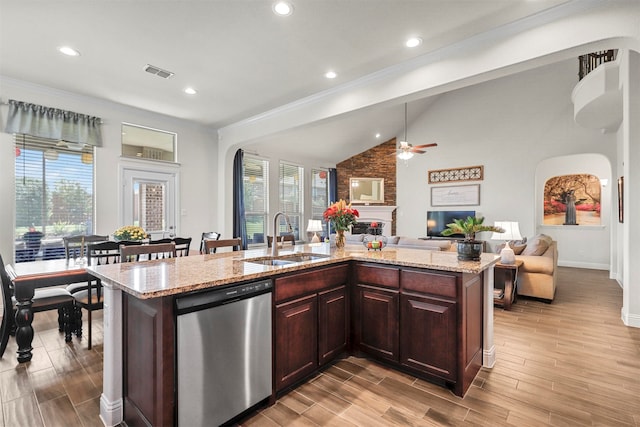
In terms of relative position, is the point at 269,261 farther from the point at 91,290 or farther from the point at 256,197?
the point at 256,197

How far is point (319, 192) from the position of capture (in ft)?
29.9

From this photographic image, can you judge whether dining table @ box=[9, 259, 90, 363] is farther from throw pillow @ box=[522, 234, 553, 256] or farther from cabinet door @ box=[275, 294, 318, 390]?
throw pillow @ box=[522, 234, 553, 256]

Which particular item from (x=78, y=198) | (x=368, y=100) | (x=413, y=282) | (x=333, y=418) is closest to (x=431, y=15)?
(x=368, y=100)

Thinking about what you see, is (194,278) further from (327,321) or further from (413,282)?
(413,282)

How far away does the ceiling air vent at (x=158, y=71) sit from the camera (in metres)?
3.70

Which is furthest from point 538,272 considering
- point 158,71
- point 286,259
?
point 158,71

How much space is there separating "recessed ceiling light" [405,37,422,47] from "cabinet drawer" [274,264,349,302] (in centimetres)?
241

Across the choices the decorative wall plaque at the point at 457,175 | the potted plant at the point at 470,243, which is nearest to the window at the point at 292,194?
the decorative wall plaque at the point at 457,175

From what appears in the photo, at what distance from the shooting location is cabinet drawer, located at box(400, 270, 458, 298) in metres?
2.14

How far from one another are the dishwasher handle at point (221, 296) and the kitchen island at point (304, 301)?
37 mm

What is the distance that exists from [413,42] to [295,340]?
123 inches

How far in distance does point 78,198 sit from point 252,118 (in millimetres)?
3017

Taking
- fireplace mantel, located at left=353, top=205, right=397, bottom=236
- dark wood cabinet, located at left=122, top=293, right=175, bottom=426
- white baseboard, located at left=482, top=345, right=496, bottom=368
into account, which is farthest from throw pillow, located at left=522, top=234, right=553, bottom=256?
dark wood cabinet, located at left=122, top=293, right=175, bottom=426

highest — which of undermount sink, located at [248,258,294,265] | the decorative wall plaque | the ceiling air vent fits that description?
the ceiling air vent
